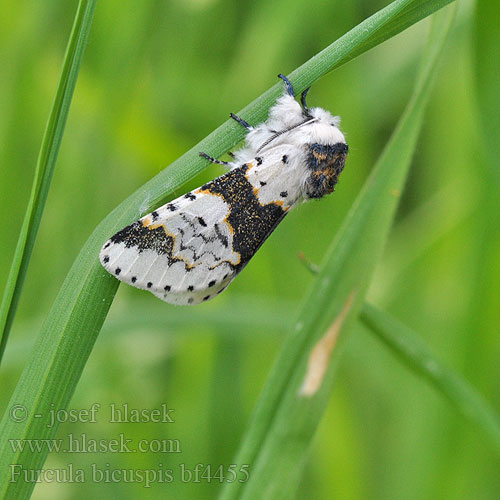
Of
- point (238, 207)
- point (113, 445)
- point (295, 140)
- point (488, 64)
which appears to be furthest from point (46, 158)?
point (113, 445)

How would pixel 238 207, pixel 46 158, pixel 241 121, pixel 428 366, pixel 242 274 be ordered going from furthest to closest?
pixel 242 274
pixel 428 366
pixel 238 207
pixel 241 121
pixel 46 158

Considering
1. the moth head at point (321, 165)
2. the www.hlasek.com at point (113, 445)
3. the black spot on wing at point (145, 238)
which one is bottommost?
the www.hlasek.com at point (113, 445)

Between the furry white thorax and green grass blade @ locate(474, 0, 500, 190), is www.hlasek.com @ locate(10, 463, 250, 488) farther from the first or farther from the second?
green grass blade @ locate(474, 0, 500, 190)

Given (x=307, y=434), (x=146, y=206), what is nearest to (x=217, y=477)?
(x=307, y=434)

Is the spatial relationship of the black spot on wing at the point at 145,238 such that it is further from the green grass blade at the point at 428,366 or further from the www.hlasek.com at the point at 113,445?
the www.hlasek.com at the point at 113,445

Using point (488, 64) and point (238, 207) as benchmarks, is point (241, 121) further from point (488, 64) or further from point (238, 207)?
point (488, 64)

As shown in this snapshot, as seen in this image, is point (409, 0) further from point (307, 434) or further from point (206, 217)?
point (307, 434)

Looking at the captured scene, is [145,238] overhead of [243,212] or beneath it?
beneath

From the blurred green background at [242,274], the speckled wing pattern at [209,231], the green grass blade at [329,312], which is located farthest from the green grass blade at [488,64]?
the blurred green background at [242,274]
